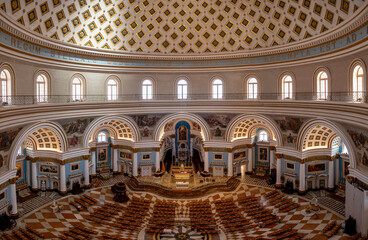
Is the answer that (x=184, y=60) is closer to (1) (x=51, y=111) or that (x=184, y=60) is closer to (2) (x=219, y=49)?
(2) (x=219, y=49)

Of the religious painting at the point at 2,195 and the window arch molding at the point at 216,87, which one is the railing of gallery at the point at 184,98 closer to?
the window arch molding at the point at 216,87

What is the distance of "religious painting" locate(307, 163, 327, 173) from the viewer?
865 inches

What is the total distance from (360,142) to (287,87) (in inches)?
333

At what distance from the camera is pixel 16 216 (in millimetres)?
17609

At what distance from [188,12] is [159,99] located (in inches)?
324

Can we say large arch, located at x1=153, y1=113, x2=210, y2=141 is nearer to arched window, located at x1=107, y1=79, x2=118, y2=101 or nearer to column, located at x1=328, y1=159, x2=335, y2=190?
arched window, located at x1=107, y1=79, x2=118, y2=101

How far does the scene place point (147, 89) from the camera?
A: 26031mm

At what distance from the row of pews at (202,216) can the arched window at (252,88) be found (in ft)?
32.5

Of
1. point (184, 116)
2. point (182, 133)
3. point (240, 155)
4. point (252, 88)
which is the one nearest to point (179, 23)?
point (184, 116)

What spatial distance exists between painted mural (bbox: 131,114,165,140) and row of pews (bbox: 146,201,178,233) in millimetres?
6494

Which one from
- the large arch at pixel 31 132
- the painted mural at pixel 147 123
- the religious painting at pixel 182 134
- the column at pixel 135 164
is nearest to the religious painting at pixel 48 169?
the large arch at pixel 31 132

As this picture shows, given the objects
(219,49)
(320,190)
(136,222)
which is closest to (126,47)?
(219,49)

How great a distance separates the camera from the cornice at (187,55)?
15.0 m

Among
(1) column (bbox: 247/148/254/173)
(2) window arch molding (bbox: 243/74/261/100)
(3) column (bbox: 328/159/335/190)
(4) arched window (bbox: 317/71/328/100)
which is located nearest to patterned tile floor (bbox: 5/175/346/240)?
(3) column (bbox: 328/159/335/190)
